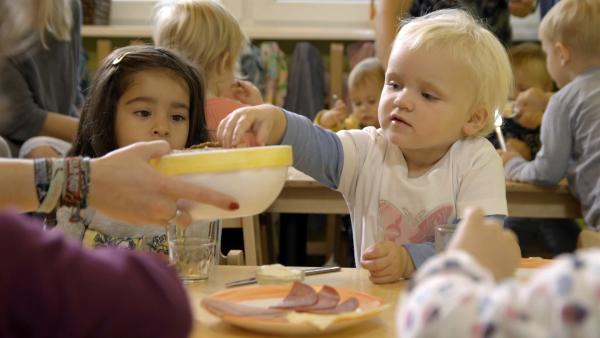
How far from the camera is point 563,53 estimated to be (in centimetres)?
319

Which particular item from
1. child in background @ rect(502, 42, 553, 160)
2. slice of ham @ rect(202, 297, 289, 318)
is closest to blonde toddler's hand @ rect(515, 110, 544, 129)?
child in background @ rect(502, 42, 553, 160)

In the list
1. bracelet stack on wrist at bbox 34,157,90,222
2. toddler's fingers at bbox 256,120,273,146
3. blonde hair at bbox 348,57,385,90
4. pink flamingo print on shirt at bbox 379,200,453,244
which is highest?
bracelet stack on wrist at bbox 34,157,90,222

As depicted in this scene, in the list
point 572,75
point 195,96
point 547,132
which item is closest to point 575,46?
point 572,75

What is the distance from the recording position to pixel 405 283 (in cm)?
135

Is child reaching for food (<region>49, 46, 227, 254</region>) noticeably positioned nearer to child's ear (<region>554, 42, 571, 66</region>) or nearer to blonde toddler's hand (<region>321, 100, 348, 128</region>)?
child's ear (<region>554, 42, 571, 66</region>)

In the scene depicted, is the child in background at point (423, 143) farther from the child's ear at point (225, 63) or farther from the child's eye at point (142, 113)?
the child's ear at point (225, 63)

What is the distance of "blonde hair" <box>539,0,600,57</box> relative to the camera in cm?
313

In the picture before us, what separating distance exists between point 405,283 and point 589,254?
2.55 feet

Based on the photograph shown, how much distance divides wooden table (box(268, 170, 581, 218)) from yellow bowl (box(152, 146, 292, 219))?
1.66m

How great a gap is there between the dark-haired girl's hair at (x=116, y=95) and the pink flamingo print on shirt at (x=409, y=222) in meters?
0.50

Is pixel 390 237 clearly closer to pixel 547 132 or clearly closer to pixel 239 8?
pixel 547 132

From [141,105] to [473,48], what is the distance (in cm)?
71

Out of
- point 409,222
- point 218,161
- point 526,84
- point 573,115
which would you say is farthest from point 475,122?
point 526,84

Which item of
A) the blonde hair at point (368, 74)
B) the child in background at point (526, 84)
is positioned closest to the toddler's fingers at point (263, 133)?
the child in background at point (526, 84)
